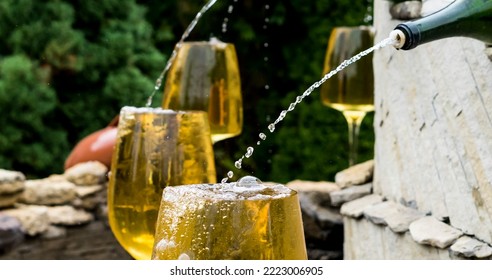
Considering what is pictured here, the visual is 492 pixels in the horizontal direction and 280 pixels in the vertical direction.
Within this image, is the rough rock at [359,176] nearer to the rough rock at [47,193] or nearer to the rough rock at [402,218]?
the rough rock at [402,218]

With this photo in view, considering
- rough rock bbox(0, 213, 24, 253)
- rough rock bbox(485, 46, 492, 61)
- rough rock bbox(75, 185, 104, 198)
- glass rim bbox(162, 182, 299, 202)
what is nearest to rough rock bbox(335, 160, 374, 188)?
rough rock bbox(75, 185, 104, 198)

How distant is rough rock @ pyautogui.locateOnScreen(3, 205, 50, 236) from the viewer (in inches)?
101

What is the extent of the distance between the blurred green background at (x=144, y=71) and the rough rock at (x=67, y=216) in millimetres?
1999

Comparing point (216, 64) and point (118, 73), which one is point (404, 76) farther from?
point (118, 73)

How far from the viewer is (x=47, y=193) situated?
9.11ft

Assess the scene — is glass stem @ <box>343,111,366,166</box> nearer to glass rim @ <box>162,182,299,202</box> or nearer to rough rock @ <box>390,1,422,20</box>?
rough rock @ <box>390,1,422,20</box>

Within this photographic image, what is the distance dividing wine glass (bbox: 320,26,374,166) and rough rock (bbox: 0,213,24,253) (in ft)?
3.43

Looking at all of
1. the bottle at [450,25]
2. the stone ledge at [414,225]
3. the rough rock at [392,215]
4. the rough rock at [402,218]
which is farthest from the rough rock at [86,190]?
the bottle at [450,25]

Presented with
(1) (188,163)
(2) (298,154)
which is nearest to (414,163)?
(1) (188,163)

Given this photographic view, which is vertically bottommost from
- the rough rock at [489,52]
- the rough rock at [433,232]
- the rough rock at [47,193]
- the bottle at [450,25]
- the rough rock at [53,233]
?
the rough rock at [53,233]

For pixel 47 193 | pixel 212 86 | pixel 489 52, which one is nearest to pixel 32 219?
pixel 47 193

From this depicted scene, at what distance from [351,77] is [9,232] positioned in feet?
3.71

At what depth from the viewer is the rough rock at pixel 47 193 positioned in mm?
2760

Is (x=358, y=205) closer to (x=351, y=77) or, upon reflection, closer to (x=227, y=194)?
(x=351, y=77)
